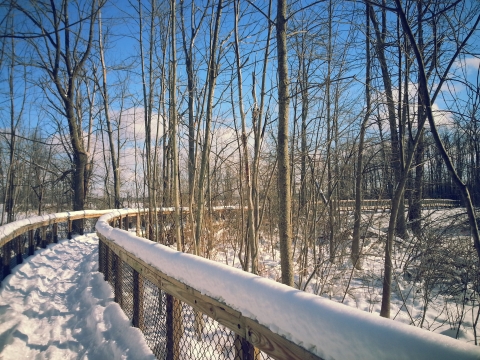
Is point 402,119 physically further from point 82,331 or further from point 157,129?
point 82,331

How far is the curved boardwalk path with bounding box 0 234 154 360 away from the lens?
2.63 meters

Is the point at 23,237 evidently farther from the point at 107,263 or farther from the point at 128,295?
the point at 128,295

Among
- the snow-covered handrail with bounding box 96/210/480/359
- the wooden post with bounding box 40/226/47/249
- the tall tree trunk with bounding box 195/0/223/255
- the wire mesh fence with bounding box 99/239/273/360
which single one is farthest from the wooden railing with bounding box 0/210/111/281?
the snow-covered handrail with bounding box 96/210/480/359

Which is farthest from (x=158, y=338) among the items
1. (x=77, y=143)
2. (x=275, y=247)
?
(x=77, y=143)

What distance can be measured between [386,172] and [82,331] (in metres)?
5.25

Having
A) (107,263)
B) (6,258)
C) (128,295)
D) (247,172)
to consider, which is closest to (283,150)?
(247,172)

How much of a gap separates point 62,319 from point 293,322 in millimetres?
3512

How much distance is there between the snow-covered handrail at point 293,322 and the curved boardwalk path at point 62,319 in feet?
4.22

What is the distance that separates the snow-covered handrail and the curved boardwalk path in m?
1.29

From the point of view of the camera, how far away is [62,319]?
3.34 m

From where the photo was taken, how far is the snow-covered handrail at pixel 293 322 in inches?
33.2

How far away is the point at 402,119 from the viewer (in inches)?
138

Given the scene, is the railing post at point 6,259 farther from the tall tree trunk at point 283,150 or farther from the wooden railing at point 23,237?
the tall tree trunk at point 283,150

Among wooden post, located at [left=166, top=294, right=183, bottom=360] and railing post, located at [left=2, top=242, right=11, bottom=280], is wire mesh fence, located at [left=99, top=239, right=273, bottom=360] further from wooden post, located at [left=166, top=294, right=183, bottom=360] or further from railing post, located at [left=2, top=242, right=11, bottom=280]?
railing post, located at [left=2, top=242, right=11, bottom=280]
